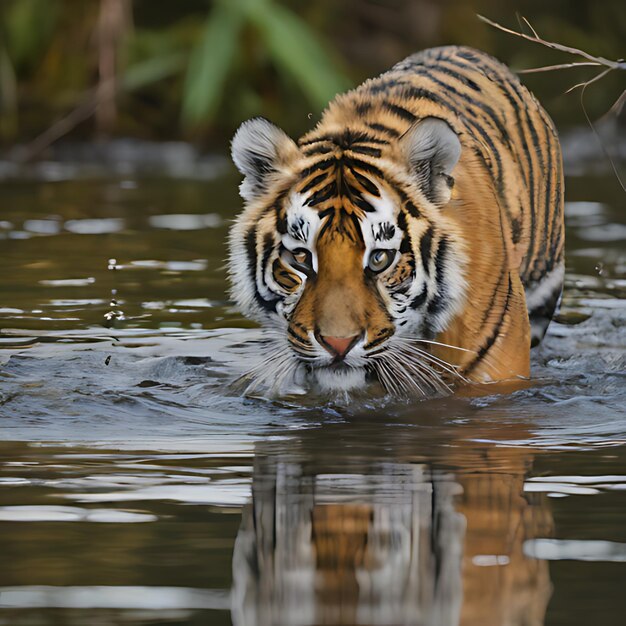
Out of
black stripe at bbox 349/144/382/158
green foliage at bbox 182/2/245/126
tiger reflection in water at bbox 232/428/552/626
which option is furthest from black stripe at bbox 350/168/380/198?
green foliage at bbox 182/2/245/126

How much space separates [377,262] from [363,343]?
1.04ft

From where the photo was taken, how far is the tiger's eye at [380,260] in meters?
4.72

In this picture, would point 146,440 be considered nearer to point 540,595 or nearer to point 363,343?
point 363,343

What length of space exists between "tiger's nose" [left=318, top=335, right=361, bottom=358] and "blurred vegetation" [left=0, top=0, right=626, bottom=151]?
7313 mm

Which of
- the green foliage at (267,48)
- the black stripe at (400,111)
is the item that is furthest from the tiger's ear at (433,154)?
the green foliage at (267,48)

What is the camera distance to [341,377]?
468 cm

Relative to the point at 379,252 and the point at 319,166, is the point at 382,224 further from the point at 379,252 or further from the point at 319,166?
the point at 319,166

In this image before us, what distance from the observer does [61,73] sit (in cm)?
1343

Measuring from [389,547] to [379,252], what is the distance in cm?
179

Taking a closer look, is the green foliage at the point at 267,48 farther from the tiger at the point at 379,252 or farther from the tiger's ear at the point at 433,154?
the tiger's ear at the point at 433,154

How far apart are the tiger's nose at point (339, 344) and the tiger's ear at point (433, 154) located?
0.71 meters

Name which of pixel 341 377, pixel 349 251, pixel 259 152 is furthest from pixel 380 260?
pixel 259 152

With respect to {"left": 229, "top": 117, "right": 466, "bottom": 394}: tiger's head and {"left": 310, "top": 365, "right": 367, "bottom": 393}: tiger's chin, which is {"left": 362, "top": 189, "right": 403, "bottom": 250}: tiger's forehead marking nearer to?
{"left": 229, "top": 117, "right": 466, "bottom": 394}: tiger's head

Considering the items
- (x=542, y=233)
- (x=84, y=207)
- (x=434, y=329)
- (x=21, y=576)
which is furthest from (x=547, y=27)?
(x=21, y=576)
